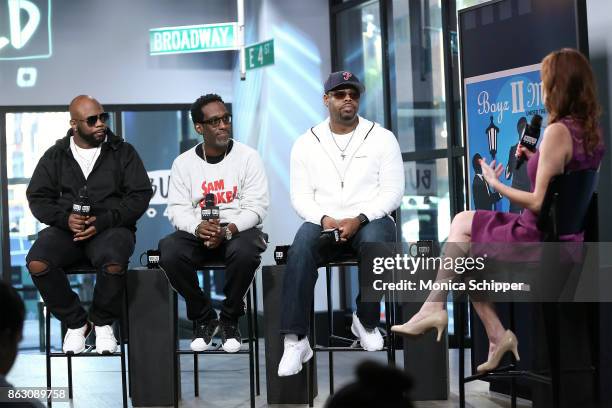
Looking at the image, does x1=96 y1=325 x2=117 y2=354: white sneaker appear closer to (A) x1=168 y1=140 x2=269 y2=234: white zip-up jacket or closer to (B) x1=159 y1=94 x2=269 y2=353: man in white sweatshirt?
(B) x1=159 y1=94 x2=269 y2=353: man in white sweatshirt

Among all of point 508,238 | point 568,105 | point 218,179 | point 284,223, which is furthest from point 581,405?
point 284,223

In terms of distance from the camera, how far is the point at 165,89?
8.38 metres

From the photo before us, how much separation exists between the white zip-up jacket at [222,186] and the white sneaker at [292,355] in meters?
0.72

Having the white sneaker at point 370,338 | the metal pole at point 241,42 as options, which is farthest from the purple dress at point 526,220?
the metal pole at point 241,42

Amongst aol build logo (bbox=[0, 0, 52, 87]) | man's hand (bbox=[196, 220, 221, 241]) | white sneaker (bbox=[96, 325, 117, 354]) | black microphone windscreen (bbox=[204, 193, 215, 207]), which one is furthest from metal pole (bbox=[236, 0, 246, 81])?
white sneaker (bbox=[96, 325, 117, 354])

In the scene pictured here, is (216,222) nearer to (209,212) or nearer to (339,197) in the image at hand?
(209,212)

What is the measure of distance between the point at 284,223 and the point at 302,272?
324cm

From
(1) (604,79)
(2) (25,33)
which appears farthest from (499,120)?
(2) (25,33)

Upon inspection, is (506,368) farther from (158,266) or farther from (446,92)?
(446,92)

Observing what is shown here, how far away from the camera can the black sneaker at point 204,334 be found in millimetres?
4598

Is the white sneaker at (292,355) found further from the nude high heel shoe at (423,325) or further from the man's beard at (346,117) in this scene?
the man's beard at (346,117)

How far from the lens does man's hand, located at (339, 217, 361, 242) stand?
4352 millimetres

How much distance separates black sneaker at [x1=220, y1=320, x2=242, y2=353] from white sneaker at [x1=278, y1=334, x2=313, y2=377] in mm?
300

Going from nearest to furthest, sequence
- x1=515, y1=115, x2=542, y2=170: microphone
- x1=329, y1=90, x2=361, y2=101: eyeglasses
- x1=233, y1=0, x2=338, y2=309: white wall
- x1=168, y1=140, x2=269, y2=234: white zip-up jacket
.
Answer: x1=515, y1=115, x2=542, y2=170: microphone → x1=329, y1=90, x2=361, y2=101: eyeglasses → x1=168, y1=140, x2=269, y2=234: white zip-up jacket → x1=233, y1=0, x2=338, y2=309: white wall
